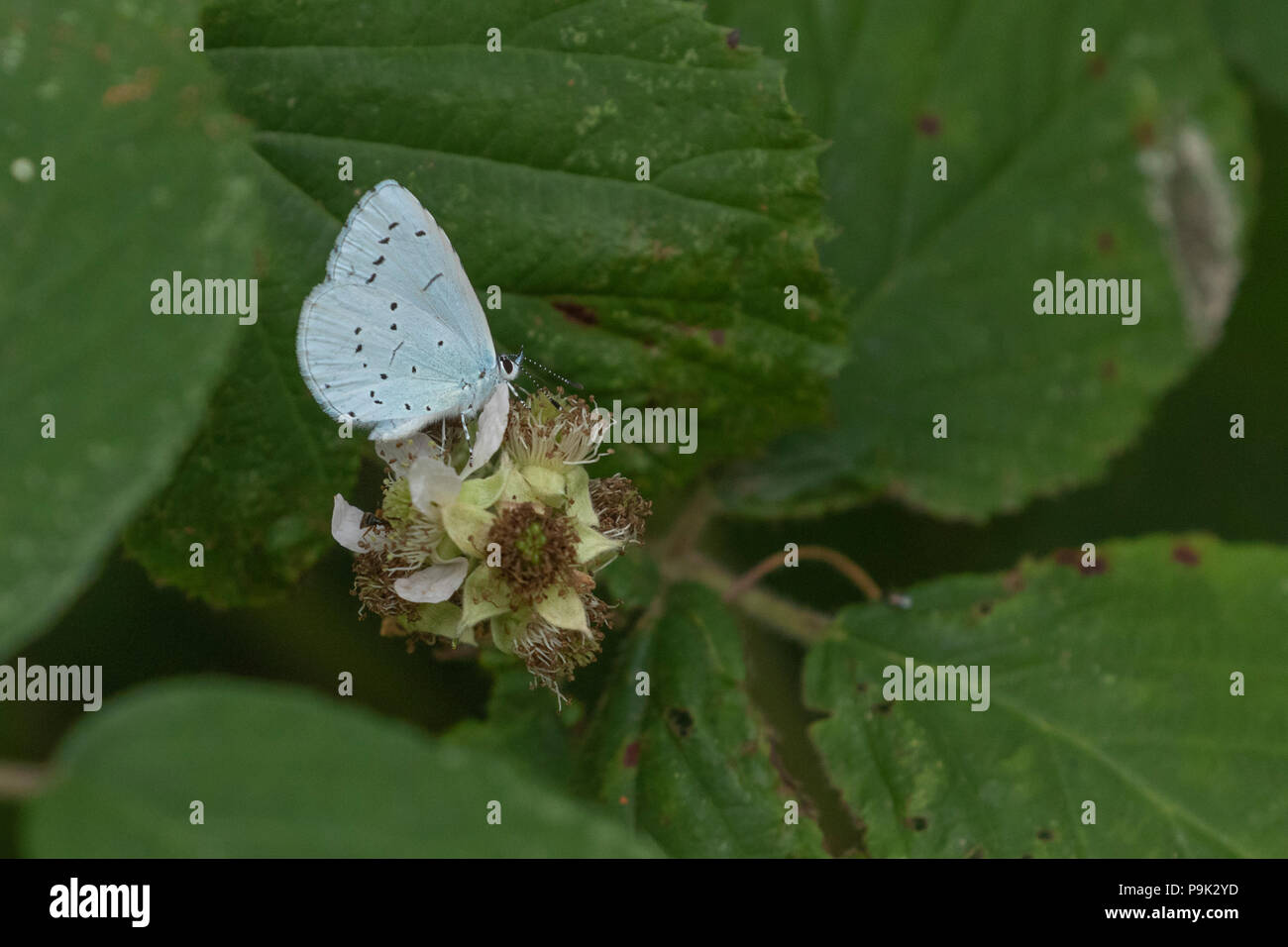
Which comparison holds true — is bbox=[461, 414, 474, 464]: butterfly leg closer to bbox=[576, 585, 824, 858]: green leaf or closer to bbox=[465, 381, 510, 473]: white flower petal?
bbox=[465, 381, 510, 473]: white flower petal

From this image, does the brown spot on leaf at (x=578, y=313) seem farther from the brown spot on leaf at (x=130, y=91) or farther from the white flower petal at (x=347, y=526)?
the brown spot on leaf at (x=130, y=91)

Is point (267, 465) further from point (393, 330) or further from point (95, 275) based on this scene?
point (95, 275)

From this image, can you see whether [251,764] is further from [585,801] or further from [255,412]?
[585,801]

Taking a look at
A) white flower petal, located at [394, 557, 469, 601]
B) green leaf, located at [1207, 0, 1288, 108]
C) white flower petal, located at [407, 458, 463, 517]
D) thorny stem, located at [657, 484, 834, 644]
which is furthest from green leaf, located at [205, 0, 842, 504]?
green leaf, located at [1207, 0, 1288, 108]

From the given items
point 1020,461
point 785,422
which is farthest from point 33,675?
point 1020,461

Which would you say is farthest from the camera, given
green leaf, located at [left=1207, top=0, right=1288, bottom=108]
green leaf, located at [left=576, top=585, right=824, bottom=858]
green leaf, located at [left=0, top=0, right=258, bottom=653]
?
green leaf, located at [left=1207, top=0, right=1288, bottom=108]
